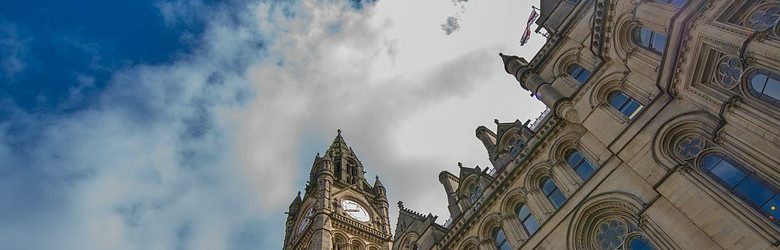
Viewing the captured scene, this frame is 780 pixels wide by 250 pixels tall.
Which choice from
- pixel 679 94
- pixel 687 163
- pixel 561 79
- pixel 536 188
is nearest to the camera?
pixel 687 163

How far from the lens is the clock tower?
1588 inches

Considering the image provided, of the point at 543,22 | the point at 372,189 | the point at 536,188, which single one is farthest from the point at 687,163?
the point at 372,189

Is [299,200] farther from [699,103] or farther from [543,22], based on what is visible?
[699,103]

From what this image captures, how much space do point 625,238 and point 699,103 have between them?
4.23 m

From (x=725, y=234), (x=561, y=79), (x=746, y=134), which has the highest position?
(x=561, y=79)

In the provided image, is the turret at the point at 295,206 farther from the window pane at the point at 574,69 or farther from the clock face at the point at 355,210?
the window pane at the point at 574,69

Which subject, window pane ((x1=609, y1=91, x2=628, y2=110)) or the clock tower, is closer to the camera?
window pane ((x1=609, y1=91, x2=628, y2=110))

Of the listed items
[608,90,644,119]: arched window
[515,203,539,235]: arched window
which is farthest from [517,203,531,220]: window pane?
[608,90,644,119]: arched window

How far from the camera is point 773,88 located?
1146cm

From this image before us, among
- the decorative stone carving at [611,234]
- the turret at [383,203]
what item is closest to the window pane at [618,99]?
the decorative stone carving at [611,234]

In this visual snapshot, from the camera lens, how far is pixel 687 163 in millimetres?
13164

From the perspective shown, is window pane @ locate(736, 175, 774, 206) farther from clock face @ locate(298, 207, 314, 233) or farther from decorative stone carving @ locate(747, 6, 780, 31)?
clock face @ locate(298, 207, 314, 233)

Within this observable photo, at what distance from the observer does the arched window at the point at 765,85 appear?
37.3 feet

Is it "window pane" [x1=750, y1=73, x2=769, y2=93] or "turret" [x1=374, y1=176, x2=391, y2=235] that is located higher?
"turret" [x1=374, y1=176, x2=391, y2=235]
